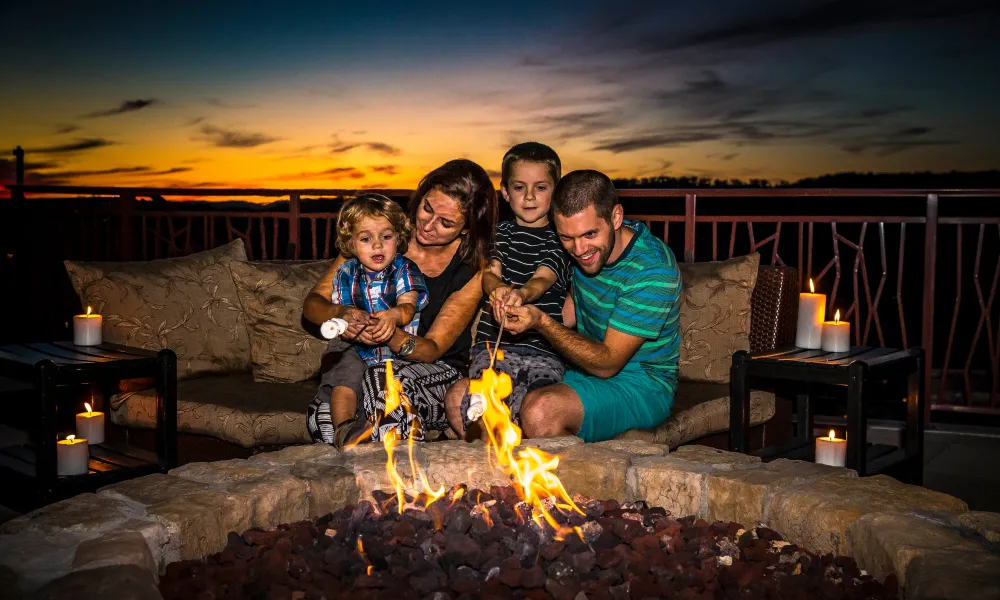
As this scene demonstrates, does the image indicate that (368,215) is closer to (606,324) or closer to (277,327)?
Answer: (606,324)

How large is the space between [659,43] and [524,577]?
249 inches

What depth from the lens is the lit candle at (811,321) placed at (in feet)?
11.3

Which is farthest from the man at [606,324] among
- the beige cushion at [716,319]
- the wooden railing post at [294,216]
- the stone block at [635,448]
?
the wooden railing post at [294,216]

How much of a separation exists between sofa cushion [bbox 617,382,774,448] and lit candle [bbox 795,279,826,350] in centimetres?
27

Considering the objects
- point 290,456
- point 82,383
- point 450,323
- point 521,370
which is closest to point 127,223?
point 82,383

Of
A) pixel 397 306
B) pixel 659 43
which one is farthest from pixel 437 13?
pixel 397 306

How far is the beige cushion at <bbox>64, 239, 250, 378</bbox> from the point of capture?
3594mm

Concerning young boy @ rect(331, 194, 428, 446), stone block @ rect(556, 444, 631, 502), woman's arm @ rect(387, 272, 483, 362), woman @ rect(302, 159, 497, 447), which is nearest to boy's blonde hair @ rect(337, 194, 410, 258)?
young boy @ rect(331, 194, 428, 446)

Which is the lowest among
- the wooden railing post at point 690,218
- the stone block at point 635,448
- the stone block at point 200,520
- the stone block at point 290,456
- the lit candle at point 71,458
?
the lit candle at point 71,458

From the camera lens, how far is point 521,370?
9.51ft

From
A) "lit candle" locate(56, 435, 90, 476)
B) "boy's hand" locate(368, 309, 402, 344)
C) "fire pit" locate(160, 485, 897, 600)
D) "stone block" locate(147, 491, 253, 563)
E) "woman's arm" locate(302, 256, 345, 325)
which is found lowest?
"lit candle" locate(56, 435, 90, 476)

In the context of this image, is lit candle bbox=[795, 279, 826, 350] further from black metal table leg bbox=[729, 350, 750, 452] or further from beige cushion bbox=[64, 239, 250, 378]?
beige cushion bbox=[64, 239, 250, 378]

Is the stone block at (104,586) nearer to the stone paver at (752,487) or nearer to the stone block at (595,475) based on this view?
the stone block at (595,475)

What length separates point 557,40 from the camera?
22.1 feet
